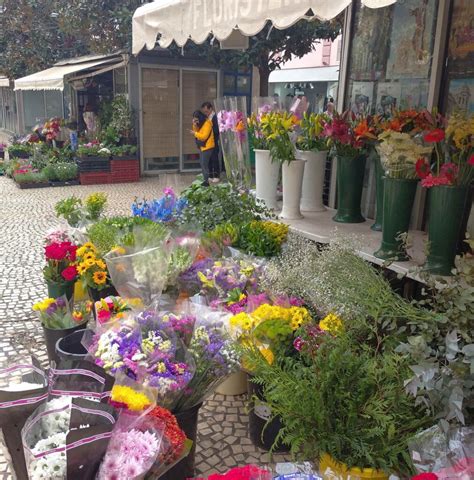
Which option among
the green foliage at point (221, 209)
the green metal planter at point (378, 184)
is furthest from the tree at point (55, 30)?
the green metal planter at point (378, 184)

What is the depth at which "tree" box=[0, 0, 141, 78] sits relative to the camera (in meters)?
11.8

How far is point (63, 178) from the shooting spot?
1101 cm

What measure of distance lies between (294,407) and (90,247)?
2.38m

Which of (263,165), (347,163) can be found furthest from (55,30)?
(347,163)

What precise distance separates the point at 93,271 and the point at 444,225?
2.43 metres

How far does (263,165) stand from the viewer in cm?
441

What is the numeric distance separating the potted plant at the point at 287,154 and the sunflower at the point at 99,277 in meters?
1.57

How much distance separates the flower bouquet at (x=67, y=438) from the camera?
5.17ft

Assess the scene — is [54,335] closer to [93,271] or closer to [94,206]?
[93,271]

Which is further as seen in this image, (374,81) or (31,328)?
(374,81)

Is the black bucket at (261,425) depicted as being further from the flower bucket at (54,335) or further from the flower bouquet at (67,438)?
the flower bucket at (54,335)

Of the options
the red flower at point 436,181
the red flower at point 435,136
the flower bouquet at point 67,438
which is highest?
the red flower at point 435,136

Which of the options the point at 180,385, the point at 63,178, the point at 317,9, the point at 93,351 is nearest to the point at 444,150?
the point at 317,9

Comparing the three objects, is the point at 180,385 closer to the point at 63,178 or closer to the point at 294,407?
the point at 294,407
